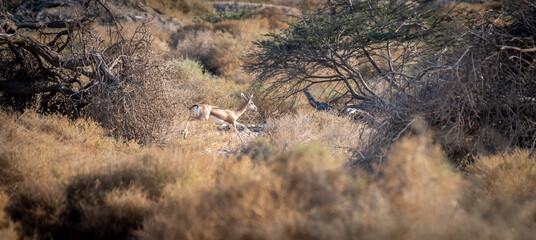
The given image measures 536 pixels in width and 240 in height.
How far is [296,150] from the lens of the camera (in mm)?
4906

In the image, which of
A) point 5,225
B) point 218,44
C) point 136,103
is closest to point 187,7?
point 218,44

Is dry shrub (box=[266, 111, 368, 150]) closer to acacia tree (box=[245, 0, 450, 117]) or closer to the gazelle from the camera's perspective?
acacia tree (box=[245, 0, 450, 117])

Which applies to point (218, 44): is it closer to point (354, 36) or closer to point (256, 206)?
point (354, 36)

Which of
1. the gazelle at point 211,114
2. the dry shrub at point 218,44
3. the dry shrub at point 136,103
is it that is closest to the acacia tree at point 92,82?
the dry shrub at point 136,103

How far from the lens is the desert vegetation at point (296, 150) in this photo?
309cm

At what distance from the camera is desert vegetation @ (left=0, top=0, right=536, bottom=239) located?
10.1 feet

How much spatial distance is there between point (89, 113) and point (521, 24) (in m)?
8.01

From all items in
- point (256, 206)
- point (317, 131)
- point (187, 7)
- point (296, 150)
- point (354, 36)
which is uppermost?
point (187, 7)

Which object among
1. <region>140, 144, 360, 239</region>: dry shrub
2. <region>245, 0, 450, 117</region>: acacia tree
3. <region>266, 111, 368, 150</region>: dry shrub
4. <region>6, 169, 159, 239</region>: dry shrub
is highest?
<region>245, 0, 450, 117</region>: acacia tree

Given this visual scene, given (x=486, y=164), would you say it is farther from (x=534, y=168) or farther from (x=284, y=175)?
(x=284, y=175)

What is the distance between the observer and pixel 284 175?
146 inches

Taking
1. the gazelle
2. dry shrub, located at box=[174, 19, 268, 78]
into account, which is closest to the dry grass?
the gazelle

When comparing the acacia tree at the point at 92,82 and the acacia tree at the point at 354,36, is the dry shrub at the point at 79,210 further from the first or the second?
the acacia tree at the point at 354,36

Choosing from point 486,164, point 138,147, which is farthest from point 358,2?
point 138,147
